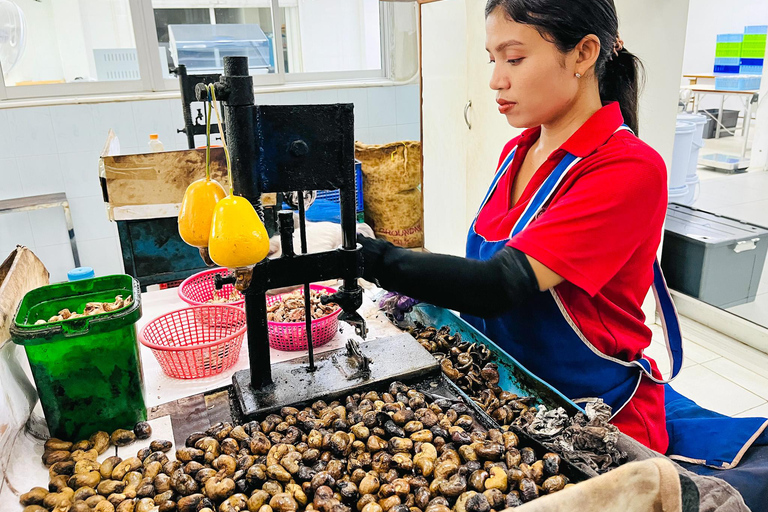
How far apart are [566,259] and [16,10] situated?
432 cm

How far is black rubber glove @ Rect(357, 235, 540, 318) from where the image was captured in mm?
1083

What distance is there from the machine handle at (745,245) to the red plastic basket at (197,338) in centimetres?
301

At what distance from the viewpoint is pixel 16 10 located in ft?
12.5

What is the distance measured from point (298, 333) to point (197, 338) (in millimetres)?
336

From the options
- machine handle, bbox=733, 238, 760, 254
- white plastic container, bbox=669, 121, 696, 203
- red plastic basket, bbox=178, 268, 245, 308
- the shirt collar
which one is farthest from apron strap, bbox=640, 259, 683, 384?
white plastic container, bbox=669, 121, 696, 203

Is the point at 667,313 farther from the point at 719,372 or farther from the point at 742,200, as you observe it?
the point at 742,200

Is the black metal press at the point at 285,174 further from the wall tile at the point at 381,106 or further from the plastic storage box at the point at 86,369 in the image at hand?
the wall tile at the point at 381,106

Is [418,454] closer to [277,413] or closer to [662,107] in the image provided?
[277,413]

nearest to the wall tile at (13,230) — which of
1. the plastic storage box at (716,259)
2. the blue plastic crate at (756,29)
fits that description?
the plastic storage box at (716,259)

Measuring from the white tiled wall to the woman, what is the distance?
3.44 metres

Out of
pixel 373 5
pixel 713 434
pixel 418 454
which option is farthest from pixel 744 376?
pixel 373 5

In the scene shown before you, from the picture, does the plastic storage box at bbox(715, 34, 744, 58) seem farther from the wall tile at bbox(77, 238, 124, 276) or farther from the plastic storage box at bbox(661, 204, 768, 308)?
the wall tile at bbox(77, 238, 124, 276)

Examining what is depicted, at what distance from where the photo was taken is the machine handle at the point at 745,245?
3.25m

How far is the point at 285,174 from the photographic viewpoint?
102cm
